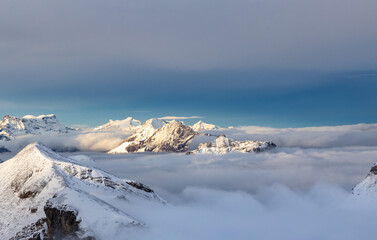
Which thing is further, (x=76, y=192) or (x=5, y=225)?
(x=5, y=225)

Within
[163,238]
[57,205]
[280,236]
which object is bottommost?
[280,236]

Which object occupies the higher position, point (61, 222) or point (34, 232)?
point (61, 222)

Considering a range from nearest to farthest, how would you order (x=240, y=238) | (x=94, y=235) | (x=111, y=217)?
1. (x=94, y=235)
2. (x=111, y=217)
3. (x=240, y=238)

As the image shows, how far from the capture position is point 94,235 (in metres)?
156

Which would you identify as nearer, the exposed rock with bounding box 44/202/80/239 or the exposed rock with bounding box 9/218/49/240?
the exposed rock with bounding box 44/202/80/239

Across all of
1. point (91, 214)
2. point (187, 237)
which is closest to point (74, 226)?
point (91, 214)

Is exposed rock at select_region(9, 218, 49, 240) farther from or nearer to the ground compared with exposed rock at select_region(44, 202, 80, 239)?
nearer to the ground

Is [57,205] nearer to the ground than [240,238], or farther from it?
farther from it

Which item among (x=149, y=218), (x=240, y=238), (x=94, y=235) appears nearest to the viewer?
(x=94, y=235)

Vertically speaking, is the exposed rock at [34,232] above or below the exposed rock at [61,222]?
below

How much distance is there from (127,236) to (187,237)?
1182 inches

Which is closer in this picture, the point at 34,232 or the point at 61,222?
the point at 61,222

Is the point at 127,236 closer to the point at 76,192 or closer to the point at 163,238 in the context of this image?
the point at 163,238

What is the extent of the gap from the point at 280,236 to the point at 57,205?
130 metres
